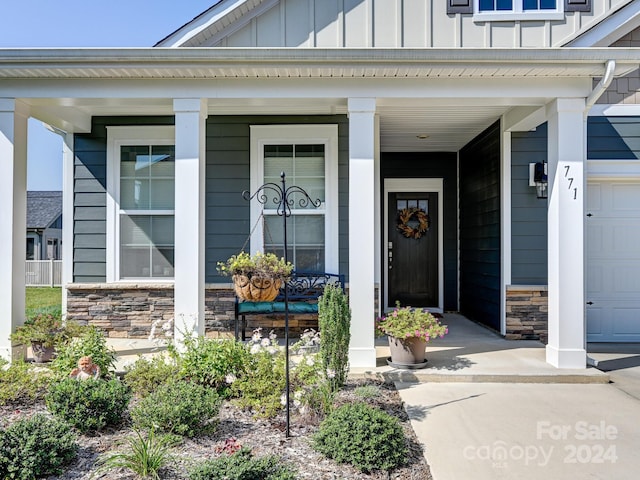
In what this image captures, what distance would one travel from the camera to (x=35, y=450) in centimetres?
241

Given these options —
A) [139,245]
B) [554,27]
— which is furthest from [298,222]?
[554,27]

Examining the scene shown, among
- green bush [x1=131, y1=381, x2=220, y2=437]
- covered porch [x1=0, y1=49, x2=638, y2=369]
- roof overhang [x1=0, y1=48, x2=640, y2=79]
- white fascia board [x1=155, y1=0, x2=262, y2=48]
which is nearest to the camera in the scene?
green bush [x1=131, y1=381, x2=220, y2=437]

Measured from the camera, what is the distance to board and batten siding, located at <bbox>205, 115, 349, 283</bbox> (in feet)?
18.7

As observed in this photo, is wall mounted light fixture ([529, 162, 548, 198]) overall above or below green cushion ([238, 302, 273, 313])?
above

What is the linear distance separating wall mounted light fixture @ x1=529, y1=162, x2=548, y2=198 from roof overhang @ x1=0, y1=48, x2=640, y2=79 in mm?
1533

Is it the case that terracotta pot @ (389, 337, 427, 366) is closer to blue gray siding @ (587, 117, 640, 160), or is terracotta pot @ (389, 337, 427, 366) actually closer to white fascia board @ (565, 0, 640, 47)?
blue gray siding @ (587, 117, 640, 160)

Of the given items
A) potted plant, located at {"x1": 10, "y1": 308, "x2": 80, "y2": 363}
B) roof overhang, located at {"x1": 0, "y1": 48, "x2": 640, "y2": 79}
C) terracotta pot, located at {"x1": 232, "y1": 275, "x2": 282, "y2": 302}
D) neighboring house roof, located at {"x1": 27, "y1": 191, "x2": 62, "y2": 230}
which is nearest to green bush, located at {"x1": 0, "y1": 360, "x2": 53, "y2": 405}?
potted plant, located at {"x1": 10, "y1": 308, "x2": 80, "y2": 363}

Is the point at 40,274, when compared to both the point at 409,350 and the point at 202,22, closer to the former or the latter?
the point at 202,22

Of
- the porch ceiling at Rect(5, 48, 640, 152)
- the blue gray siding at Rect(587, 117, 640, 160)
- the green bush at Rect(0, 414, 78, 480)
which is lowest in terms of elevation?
the green bush at Rect(0, 414, 78, 480)

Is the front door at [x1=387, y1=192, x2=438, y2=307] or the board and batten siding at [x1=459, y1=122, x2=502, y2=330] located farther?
the front door at [x1=387, y1=192, x2=438, y2=307]

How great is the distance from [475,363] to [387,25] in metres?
3.98

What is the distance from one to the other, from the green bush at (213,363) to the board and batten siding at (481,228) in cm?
351

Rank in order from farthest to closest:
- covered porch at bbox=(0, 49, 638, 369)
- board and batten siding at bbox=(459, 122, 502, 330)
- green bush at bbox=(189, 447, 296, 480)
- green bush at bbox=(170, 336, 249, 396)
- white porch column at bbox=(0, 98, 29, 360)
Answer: board and batten siding at bbox=(459, 122, 502, 330) → white porch column at bbox=(0, 98, 29, 360) → covered porch at bbox=(0, 49, 638, 369) → green bush at bbox=(170, 336, 249, 396) → green bush at bbox=(189, 447, 296, 480)

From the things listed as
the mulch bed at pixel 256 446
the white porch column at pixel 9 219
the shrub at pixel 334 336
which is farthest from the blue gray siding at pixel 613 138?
the white porch column at pixel 9 219
